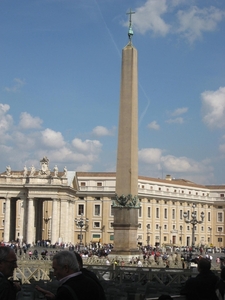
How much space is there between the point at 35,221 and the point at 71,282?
232 ft

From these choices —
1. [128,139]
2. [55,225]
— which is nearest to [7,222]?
[55,225]

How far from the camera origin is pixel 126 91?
28.5 meters

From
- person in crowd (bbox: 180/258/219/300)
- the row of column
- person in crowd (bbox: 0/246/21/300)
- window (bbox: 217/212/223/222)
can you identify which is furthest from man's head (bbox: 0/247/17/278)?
window (bbox: 217/212/223/222)

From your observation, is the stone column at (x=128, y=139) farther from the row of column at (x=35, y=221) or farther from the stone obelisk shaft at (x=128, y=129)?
the row of column at (x=35, y=221)

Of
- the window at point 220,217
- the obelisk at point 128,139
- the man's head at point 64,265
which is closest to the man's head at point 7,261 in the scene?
the man's head at point 64,265

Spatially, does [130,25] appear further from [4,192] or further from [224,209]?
[224,209]

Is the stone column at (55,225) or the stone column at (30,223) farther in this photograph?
the stone column at (55,225)

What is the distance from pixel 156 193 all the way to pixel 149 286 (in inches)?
3165

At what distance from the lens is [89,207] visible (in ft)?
296

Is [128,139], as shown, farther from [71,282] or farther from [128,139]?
[71,282]

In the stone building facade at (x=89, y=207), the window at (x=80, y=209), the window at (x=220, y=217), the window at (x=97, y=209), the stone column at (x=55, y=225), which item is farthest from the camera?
the window at (x=220, y=217)

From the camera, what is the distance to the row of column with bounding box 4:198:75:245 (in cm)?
7244

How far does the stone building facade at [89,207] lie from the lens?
242ft

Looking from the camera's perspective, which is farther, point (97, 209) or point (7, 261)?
point (97, 209)
